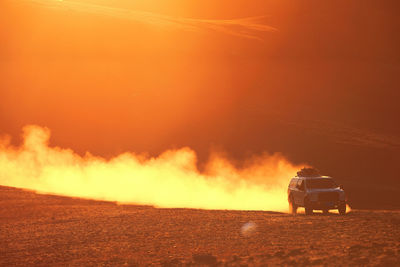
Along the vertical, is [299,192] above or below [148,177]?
below

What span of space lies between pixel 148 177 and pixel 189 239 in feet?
83.2

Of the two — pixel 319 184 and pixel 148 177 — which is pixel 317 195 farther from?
pixel 148 177

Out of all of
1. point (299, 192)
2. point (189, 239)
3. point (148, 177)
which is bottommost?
point (189, 239)

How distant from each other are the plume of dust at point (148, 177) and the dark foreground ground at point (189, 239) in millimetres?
7962

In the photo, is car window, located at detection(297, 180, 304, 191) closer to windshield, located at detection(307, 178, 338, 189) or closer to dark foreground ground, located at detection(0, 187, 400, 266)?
windshield, located at detection(307, 178, 338, 189)

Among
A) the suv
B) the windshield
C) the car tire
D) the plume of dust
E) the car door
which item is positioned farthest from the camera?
the plume of dust

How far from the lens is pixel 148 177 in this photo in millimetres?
44531

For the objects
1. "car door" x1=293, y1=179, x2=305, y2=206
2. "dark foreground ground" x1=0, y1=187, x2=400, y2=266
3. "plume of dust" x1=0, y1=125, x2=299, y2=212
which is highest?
"plume of dust" x1=0, y1=125, x2=299, y2=212

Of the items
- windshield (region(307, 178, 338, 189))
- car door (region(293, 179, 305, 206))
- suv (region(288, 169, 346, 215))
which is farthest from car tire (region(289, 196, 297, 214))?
windshield (region(307, 178, 338, 189))

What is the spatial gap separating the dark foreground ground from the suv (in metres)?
2.27

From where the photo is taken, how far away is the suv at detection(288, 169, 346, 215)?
27.2m

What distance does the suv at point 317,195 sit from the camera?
27188mm

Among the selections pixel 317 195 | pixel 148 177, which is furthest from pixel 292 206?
pixel 148 177

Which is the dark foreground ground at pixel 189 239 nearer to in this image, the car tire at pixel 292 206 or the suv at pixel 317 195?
the suv at pixel 317 195
